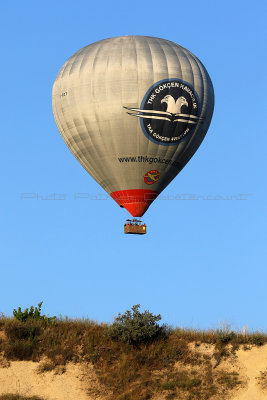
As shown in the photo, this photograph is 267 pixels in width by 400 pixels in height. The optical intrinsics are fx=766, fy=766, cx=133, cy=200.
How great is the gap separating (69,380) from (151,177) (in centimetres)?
1604

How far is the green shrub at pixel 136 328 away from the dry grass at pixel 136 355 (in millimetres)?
362

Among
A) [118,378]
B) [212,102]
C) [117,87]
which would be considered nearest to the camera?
[118,378]

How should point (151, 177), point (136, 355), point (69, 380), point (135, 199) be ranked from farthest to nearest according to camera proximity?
point (135, 199) → point (151, 177) → point (136, 355) → point (69, 380)

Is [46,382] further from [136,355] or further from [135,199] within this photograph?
[135,199]

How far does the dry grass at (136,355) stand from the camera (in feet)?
125

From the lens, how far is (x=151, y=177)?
164ft

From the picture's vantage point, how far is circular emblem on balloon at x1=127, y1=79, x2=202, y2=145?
4822 cm

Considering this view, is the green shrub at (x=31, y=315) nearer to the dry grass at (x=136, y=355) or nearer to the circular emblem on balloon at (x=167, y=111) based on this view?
the dry grass at (x=136, y=355)

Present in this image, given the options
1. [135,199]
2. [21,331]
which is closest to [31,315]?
[21,331]

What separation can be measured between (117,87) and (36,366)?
1834 centimetres

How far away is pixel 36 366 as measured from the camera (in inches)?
1554

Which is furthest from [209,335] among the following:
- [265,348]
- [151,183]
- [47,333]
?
[151,183]

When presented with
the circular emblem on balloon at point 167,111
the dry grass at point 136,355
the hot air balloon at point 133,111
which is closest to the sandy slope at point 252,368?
the dry grass at point 136,355

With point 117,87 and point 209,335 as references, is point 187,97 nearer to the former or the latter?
point 117,87
